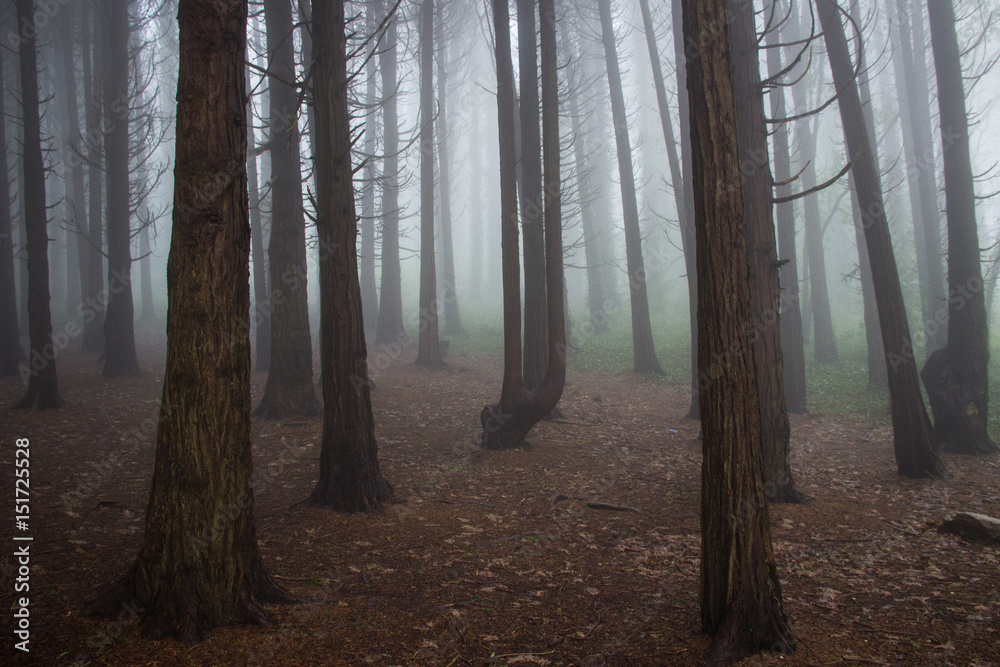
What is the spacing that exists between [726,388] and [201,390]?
3.15 metres

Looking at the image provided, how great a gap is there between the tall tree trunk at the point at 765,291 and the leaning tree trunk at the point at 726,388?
2.85m

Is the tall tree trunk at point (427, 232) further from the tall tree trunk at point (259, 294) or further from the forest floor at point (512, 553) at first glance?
the forest floor at point (512, 553)

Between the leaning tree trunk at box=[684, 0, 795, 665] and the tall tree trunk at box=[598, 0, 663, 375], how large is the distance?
1169cm

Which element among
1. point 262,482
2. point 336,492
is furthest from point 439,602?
point 262,482

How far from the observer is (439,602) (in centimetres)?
414

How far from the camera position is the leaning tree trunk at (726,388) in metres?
3.48

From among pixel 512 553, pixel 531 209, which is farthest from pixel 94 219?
pixel 512 553

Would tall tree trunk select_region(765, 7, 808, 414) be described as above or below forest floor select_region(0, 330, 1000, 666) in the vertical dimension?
above

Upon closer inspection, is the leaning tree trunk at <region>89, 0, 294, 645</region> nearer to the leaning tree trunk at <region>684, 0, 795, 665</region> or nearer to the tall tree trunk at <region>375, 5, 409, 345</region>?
the leaning tree trunk at <region>684, 0, 795, 665</region>

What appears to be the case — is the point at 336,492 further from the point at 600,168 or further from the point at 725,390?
the point at 600,168

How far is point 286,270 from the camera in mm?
9508

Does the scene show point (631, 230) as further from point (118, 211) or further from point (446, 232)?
point (118, 211)

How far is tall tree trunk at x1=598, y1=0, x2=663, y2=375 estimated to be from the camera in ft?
50.4

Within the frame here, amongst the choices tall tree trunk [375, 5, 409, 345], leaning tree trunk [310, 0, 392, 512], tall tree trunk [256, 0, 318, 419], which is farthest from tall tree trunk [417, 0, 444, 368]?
leaning tree trunk [310, 0, 392, 512]
